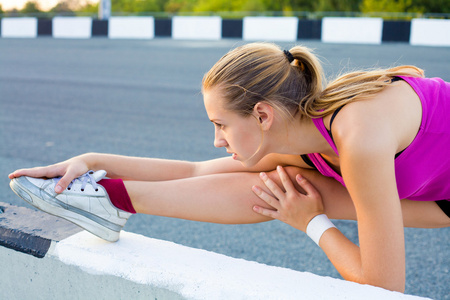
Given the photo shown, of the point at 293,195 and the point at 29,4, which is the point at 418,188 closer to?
the point at 293,195

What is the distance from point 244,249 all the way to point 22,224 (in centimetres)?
112

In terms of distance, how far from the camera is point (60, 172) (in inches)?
70.4

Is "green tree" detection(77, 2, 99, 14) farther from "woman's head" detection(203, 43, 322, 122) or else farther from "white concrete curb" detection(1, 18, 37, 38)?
"woman's head" detection(203, 43, 322, 122)

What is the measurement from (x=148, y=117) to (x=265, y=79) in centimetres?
362

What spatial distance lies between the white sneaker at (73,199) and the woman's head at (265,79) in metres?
0.52

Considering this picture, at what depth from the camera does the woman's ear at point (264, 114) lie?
1.61 m

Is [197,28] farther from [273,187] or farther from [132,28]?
[273,187]

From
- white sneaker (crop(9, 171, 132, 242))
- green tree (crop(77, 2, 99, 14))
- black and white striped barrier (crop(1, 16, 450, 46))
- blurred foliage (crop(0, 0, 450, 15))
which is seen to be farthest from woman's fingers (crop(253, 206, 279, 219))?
green tree (crop(77, 2, 99, 14))

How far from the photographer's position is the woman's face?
1640 mm

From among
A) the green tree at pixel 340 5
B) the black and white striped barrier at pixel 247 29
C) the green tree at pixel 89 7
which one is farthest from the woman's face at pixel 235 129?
the green tree at pixel 89 7

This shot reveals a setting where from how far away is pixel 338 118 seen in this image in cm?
153

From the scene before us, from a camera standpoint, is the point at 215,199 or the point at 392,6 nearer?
the point at 215,199

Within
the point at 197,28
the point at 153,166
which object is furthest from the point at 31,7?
the point at 153,166

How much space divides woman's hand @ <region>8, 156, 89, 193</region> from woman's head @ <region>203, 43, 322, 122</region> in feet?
1.78
